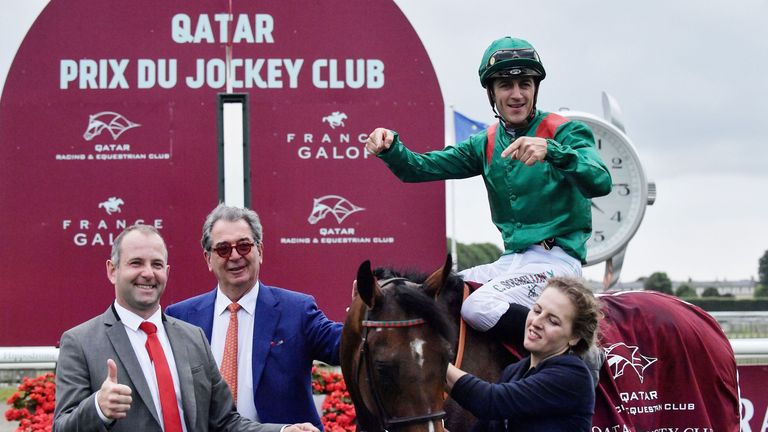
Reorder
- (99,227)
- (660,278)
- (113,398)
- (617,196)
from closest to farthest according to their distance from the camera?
1. (113,398)
2. (99,227)
3. (617,196)
4. (660,278)

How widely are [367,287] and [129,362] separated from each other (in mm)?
807

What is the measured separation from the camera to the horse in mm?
3133

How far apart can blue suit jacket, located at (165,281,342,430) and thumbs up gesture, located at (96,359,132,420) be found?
106 cm

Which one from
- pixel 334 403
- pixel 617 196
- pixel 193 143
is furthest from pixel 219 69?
pixel 617 196

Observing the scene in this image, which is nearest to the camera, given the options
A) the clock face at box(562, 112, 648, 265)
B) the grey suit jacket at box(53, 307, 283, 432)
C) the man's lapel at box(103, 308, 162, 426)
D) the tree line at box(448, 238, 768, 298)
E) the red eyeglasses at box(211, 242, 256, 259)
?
the grey suit jacket at box(53, 307, 283, 432)

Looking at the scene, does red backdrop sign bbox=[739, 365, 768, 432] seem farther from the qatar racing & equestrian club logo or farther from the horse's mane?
the horse's mane

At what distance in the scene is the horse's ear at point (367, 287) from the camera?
2957mm

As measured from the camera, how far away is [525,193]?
347 centimetres

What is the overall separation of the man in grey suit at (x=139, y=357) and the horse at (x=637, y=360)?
1.64ft

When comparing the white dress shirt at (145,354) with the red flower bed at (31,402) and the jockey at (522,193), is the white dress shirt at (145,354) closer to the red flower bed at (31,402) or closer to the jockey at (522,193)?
the jockey at (522,193)

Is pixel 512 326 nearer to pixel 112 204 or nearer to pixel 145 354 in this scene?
pixel 145 354

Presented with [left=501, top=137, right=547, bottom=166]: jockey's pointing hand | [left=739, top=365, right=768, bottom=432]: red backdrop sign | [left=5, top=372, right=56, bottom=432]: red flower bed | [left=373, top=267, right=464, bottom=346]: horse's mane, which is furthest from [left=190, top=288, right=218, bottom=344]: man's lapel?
[left=739, top=365, right=768, bottom=432]: red backdrop sign

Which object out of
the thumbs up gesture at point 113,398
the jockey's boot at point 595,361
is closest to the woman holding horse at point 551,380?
the jockey's boot at point 595,361

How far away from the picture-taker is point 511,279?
338 cm
